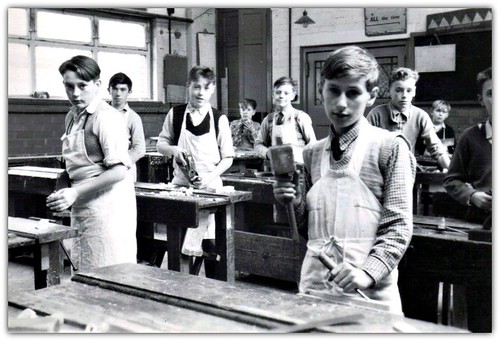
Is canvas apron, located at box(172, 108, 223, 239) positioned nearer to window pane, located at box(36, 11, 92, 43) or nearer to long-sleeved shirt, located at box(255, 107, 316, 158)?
long-sleeved shirt, located at box(255, 107, 316, 158)

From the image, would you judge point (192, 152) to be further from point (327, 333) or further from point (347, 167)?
point (327, 333)

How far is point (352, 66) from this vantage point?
6.02 feet

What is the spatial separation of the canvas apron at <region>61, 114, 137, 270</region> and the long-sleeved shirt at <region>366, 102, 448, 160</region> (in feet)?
6.28

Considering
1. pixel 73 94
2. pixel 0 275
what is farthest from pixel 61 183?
pixel 0 275

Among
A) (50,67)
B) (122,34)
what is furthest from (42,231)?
(122,34)

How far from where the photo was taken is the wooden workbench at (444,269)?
8.17 feet

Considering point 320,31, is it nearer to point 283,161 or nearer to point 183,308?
point 283,161

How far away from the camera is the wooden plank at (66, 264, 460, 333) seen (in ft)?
5.27

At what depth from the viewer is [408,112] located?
13.5ft

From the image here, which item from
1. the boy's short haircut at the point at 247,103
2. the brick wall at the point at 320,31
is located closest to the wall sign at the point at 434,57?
the brick wall at the point at 320,31

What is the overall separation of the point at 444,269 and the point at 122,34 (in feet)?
25.1

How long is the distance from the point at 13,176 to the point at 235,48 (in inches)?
127

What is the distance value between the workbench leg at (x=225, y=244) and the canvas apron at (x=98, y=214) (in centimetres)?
79

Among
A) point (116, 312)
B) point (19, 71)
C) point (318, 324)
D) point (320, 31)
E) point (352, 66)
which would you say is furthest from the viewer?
point (320, 31)
